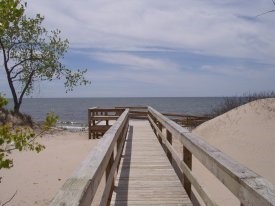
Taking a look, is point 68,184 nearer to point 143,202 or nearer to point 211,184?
point 143,202

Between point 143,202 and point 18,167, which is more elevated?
point 143,202

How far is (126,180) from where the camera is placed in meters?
6.64

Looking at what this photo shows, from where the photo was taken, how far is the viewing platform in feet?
8.59

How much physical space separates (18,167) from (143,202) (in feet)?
29.8

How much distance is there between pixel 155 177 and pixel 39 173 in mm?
6769

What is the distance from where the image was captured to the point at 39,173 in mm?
12680

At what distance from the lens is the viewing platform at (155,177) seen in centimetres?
262

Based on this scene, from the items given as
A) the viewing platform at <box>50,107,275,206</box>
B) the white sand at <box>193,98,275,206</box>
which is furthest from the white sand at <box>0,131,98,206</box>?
the white sand at <box>193,98,275,206</box>

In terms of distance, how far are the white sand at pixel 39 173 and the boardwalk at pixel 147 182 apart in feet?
5.02

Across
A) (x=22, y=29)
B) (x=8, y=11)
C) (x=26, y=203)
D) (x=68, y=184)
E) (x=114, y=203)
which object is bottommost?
(x=26, y=203)

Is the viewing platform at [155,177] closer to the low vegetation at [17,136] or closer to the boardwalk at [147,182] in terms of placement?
the boardwalk at [147,182]

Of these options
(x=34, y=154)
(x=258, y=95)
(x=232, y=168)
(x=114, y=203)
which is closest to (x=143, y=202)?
(x=114, y=203)

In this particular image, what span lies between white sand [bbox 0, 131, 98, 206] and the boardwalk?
1530mm

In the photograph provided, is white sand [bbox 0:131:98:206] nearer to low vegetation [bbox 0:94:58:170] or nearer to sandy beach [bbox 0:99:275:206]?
sandy beach [bbox 0:99:275:206]
